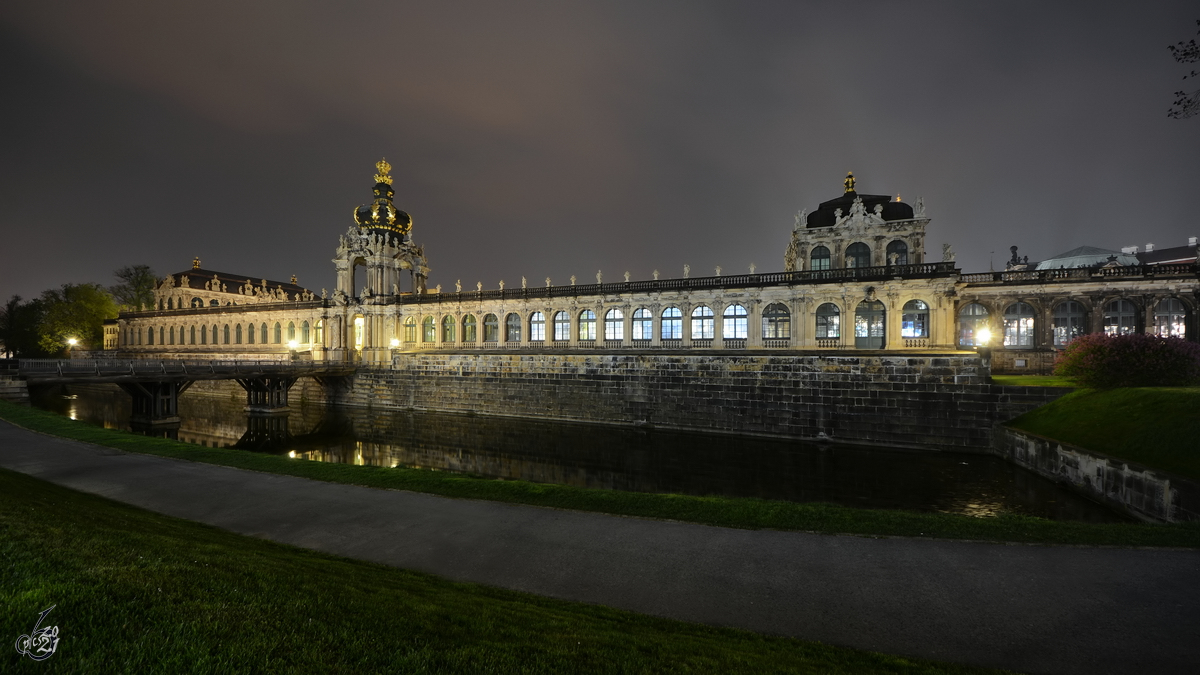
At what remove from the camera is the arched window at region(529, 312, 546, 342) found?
134ft

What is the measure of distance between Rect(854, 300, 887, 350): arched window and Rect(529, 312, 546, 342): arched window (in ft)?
77.9

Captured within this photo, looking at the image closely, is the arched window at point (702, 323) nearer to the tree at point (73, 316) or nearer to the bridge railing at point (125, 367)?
the bridge railing at point (125, 367)

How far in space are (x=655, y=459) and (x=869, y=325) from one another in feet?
63.7

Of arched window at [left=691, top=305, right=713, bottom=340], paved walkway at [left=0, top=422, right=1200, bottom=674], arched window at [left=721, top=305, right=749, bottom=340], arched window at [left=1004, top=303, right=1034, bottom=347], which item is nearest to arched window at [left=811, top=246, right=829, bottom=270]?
arched window at [left=721, top=305, right=749, bottom=340]

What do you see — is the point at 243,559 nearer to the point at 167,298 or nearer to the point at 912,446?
the point at 912,446

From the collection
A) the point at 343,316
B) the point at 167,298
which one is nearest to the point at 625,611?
the point at 343,316

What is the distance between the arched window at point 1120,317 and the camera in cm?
3144

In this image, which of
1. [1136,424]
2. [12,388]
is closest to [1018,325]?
[1136,424]

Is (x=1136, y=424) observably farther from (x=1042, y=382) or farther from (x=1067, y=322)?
(x=1067, y=322)

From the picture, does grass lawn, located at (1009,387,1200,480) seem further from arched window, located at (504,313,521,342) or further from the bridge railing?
the bridge railing

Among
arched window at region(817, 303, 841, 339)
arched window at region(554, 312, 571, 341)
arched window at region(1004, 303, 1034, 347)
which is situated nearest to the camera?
arched window at region(817, 303, 841, 339)

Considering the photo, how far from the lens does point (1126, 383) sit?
59.6 feet

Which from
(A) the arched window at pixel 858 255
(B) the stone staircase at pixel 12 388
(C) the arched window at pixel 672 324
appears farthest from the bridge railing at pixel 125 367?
(A) the arched window at pixel 858 255

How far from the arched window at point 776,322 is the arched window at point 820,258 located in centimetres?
784
